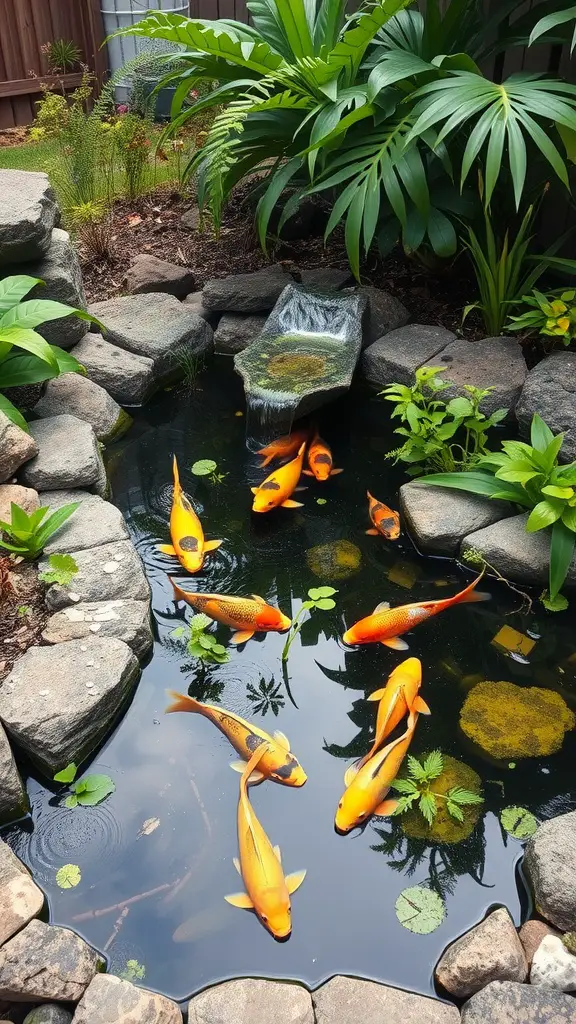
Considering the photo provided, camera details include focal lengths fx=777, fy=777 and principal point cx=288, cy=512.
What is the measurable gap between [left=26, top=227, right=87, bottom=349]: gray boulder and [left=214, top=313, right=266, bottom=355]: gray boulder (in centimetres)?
92

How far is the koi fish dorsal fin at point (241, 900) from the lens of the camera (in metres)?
2.21

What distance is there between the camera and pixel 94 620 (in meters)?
2.88

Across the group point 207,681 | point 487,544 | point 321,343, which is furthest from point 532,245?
point 207,681

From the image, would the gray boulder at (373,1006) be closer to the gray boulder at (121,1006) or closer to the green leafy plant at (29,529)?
the gray boulder at (121,1006)

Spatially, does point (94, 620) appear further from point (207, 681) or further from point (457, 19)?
point (457, 19)

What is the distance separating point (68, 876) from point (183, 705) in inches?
26.9

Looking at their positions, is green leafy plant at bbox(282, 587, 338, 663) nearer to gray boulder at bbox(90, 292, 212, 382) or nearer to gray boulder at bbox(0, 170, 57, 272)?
gray boulder at bbox(90, 292, 212, 382)

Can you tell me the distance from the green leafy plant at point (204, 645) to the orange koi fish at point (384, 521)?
100 cm

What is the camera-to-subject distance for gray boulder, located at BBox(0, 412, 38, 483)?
340 centimetres

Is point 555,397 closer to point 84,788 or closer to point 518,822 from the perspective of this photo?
point 518,822

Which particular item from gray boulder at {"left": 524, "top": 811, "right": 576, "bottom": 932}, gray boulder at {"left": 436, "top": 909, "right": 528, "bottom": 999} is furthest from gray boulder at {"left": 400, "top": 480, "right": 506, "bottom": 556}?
gray boulder at {"left": 436, "top": 909, "right": 528, "bottom": 999}

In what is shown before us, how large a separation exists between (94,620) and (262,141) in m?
3.49

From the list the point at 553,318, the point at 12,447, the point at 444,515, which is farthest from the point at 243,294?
the point at 444,515

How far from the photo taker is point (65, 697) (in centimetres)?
257
